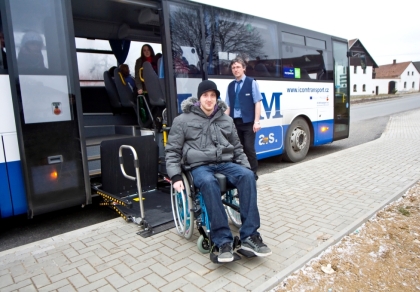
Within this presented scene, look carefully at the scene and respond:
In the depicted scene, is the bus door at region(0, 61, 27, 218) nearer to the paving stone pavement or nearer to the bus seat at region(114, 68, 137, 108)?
the paving stone pavement

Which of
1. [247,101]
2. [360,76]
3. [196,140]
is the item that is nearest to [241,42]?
[247,101]

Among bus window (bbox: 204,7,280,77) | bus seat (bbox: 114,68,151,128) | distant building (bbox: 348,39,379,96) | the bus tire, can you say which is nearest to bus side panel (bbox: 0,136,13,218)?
bus seat (bbox: 114,68,151,128)

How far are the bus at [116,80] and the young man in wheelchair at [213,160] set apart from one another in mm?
1430

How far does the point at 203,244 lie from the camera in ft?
10.5

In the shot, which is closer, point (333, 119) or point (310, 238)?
point (310, 238)

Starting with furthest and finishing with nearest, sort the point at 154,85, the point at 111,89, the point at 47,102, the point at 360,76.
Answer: the point at 360,76, the point at 111,89, the point at 154,85, the point at 47,102

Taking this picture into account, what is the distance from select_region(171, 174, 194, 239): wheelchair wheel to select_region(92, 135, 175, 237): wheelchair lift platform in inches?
11.3

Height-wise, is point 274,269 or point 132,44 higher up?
point 132,44

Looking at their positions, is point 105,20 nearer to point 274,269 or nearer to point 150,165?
point 150,165

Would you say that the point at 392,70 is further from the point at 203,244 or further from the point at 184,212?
the point at 203,244

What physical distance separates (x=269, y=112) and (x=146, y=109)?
238 cm

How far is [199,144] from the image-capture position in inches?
132

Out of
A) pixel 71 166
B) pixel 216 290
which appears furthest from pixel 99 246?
pixel 216 290

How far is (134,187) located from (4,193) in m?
1.69
